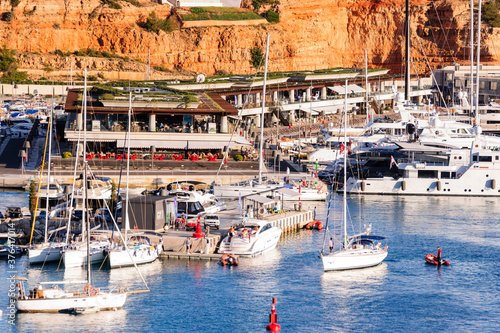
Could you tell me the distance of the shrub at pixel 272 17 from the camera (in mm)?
168000

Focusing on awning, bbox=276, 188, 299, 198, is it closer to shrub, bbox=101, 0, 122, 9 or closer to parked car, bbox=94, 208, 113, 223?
parked car, bbox=94, 208, 113, 223

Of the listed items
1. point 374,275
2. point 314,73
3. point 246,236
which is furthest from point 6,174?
point 314,73

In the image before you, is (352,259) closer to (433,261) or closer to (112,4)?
(433,261)

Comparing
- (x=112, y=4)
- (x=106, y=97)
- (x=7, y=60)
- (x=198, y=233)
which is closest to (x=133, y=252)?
(x=198, y=233)

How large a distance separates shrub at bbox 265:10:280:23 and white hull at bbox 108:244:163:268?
117510mm

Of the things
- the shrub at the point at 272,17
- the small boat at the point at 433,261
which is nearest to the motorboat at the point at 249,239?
the small boat at the point at 433,261

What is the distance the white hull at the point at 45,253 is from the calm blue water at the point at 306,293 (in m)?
0.76

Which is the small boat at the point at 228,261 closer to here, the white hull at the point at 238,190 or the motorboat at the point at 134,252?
the motorboat at the point at 134,252

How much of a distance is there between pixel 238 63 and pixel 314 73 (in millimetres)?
25697

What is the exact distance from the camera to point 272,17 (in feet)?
551

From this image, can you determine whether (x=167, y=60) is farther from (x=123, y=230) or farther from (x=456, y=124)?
(x=123, y=230)

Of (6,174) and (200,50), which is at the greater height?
(200,50)

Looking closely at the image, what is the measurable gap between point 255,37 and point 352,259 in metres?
112

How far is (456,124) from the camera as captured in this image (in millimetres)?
91312
